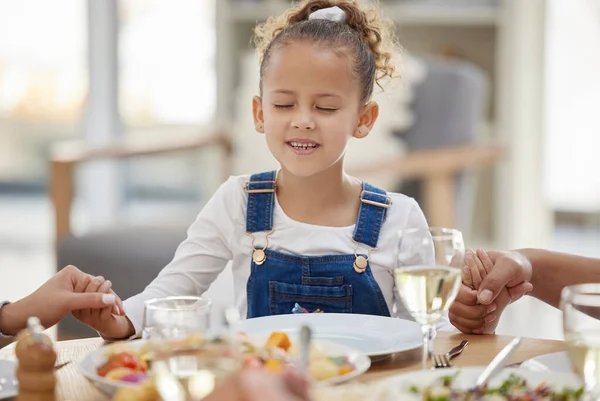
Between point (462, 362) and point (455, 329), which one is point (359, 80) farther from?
point (462, 362)

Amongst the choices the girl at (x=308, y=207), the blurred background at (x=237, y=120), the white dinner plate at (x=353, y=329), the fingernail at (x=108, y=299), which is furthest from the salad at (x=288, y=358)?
the blurred background at (x=237, y=120)

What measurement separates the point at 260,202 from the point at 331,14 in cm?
33

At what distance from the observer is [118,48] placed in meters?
5.25

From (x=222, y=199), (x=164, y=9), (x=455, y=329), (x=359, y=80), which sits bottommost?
(x=455, y=329)

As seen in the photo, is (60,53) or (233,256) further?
(60,53)

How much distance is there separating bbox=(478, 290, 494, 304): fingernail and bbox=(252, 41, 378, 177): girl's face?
33 cm

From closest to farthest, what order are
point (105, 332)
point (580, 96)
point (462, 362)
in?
point (462, 362), point (105, 332), point (580, 96)

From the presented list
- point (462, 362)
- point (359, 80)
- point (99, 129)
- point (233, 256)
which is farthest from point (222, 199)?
point (99, 129)

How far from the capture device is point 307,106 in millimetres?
1443

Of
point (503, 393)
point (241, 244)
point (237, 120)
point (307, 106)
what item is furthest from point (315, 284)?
point (237, 120)

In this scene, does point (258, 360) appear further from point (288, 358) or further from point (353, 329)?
point (353, 329)

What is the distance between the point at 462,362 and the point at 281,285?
17.1 inches

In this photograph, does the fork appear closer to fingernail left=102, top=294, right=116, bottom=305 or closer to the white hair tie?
fingernail left=102, top=294, right=116, bottom=305

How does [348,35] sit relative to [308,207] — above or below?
above
